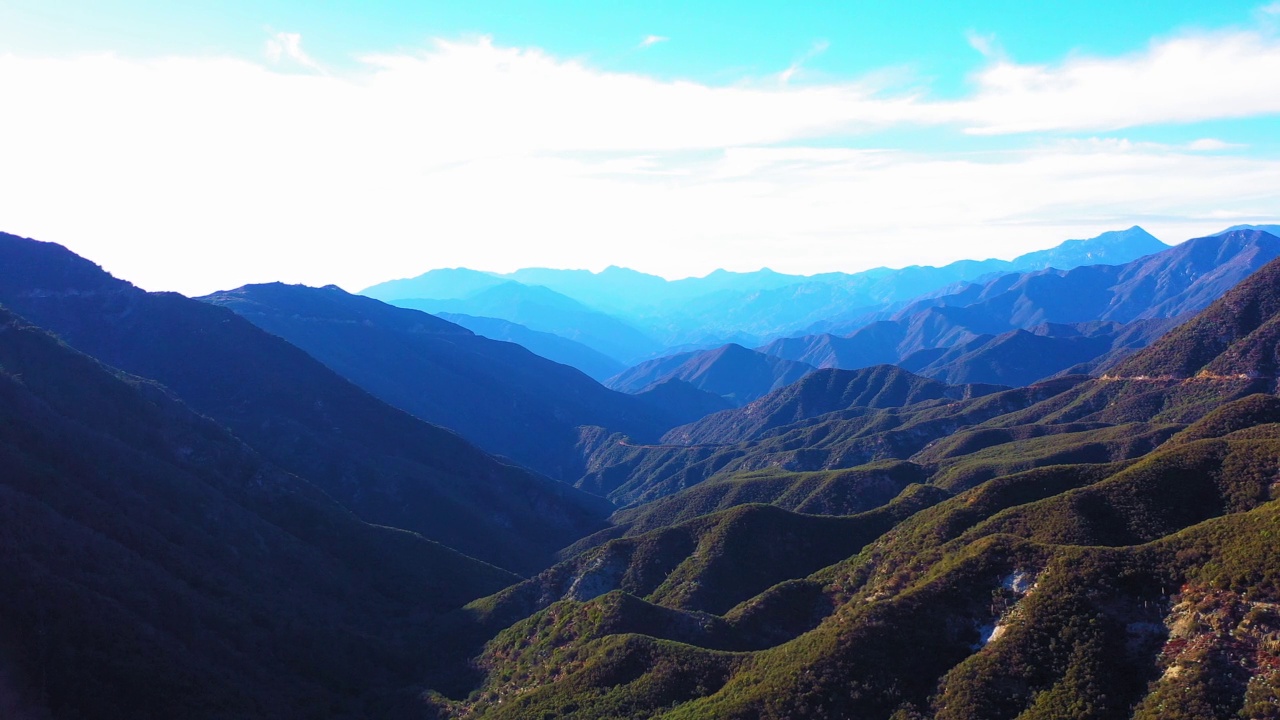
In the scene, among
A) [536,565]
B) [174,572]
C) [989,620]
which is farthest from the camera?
[536,565]

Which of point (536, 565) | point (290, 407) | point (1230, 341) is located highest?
point (290, 407)

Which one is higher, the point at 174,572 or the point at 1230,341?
the point at 1230,341

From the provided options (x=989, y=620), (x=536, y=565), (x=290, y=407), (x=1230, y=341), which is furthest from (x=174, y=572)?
(x=1230, y=341)

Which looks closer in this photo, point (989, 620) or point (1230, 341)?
point (989, 620)

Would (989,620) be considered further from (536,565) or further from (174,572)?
(536,565)

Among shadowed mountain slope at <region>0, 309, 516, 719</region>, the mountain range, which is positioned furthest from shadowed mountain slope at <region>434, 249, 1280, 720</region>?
shadowed mountain slope at <region>0, 309, 516, 719</region>
